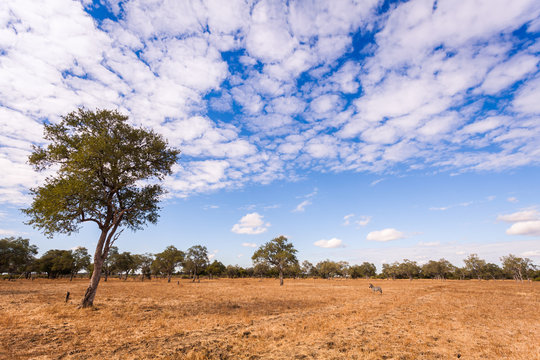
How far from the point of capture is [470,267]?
11475cm

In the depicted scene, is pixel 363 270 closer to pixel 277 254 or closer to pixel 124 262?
pixel 277 254

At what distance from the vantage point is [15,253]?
72.2 metres

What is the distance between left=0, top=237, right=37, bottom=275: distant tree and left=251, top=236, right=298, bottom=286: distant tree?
79.3 metres

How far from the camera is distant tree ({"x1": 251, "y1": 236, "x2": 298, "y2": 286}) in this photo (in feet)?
193

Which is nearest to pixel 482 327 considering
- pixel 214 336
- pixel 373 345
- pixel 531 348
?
pixel 531 348

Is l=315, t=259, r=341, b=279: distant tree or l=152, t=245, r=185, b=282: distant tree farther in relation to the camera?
l=315, t=259, r=341, b=279: distant tree

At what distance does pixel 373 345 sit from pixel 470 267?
149337 mm

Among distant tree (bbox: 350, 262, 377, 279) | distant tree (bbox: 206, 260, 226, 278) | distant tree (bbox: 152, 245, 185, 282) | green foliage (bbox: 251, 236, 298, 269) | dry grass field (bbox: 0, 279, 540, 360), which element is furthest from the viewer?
distant tree (bbox: 350, 262, 377, 279)

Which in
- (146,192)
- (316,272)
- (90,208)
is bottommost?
(316,272)

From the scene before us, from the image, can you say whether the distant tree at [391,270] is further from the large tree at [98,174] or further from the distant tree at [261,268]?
A: the large tree at [98,174]

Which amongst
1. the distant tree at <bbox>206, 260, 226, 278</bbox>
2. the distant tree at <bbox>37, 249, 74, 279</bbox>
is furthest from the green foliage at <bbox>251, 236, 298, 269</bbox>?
the distant tree at <bbox>37, 249, 74, 279</bbox>

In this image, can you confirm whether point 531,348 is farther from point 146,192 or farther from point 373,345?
point 146,192

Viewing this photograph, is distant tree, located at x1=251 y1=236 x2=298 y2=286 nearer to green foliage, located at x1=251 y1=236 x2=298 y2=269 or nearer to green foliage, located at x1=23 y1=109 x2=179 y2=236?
green foliage, located at x1=251 y1=236 x2=298 y2=269

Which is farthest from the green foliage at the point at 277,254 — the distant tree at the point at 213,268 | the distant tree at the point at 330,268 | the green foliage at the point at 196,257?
the distant tree at the point at 330,268
